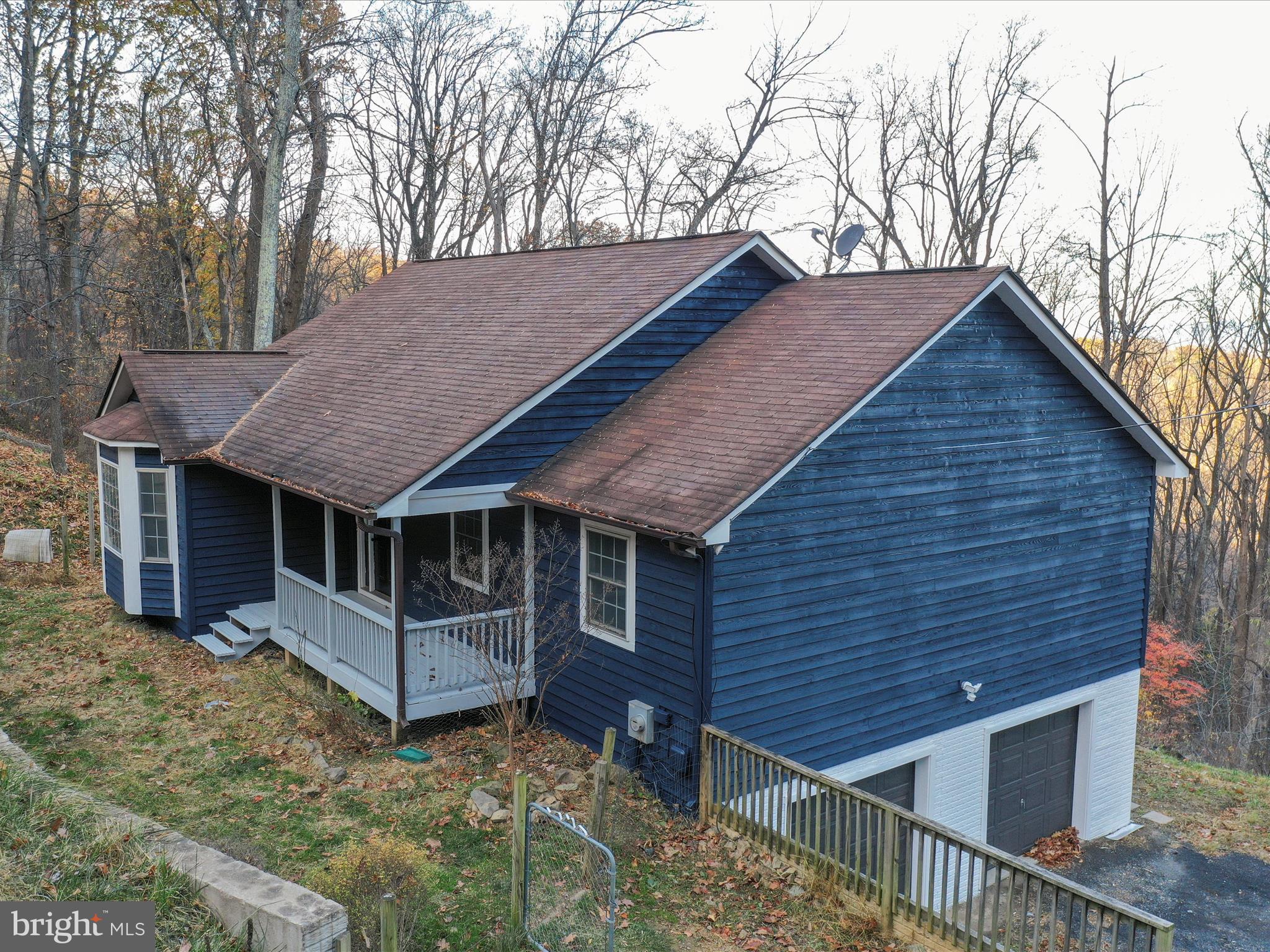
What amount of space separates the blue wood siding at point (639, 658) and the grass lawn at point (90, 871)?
458 cm

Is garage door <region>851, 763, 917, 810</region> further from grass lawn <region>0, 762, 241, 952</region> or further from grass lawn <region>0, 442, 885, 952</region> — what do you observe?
grass lawn <region>0, 762, 241, 952</region>

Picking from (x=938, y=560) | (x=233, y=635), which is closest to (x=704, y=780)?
(x=938, y=560)

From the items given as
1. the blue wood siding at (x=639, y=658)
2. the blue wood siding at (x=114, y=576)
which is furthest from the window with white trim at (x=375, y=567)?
the blue wood siding at (x=114, y=576)

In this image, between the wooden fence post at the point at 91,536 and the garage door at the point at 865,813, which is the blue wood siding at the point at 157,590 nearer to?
the wooden fence post at the point at 91,536

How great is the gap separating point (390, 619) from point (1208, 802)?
12.9 meters

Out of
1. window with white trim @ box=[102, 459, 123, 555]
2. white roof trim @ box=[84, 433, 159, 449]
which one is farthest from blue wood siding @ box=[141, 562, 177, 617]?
white roof trim @ box=[84, 433, 159, 449]

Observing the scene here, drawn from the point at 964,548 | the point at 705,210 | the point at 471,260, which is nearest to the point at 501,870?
the point at 964,548

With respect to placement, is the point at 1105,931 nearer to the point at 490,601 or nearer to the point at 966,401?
the point at 966,401

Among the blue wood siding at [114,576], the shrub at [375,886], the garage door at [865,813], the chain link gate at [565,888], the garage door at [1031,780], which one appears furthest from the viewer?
the blue wood siding at [114,576]

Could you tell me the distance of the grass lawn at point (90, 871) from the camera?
644 centimetres

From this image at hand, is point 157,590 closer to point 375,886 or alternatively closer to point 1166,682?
point 375,886

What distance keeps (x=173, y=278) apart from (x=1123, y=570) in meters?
27.0

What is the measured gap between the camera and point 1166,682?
25.0 m

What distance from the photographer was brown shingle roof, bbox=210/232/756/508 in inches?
440
